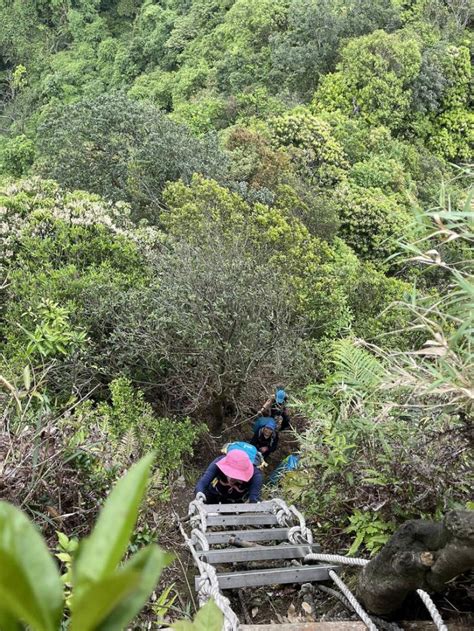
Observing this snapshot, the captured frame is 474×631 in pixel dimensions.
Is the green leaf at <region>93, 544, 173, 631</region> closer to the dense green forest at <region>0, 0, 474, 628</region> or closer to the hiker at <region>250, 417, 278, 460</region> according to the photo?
the dense green forest at <region>0, 0, 474, 628</region>

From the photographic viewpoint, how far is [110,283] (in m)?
7.42

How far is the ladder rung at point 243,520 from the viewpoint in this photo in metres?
3.94

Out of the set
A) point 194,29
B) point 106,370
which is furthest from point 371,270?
point 194,29

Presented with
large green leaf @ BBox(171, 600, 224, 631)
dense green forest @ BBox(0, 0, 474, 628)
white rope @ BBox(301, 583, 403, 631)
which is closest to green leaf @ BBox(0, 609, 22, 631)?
large green leaf @ BBox(171, 600, 224, 631)

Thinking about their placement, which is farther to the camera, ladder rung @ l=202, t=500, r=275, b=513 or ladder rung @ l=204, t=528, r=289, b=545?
ladder rung @ l=202, t=500, r=275, b=513

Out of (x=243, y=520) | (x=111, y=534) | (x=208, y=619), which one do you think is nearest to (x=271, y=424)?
(x=243, y=520)

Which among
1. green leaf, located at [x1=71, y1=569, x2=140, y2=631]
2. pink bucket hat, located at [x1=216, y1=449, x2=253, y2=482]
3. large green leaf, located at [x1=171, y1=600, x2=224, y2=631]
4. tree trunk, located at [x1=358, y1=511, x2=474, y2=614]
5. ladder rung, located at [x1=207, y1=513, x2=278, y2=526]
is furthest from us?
pink bucket hat, located at [x1=216, y1=449, x2=253, y2=482]

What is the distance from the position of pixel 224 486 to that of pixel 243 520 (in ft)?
2.53

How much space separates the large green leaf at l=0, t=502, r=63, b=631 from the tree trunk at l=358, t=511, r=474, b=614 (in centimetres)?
195

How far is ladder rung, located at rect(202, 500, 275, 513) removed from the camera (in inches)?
162

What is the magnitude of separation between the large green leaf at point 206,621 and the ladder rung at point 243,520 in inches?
126

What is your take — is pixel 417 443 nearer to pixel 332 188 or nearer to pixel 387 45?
pixel 332 188

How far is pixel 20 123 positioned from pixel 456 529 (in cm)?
2853

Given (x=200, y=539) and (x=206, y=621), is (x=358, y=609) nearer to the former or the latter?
(x=200, y=539)
